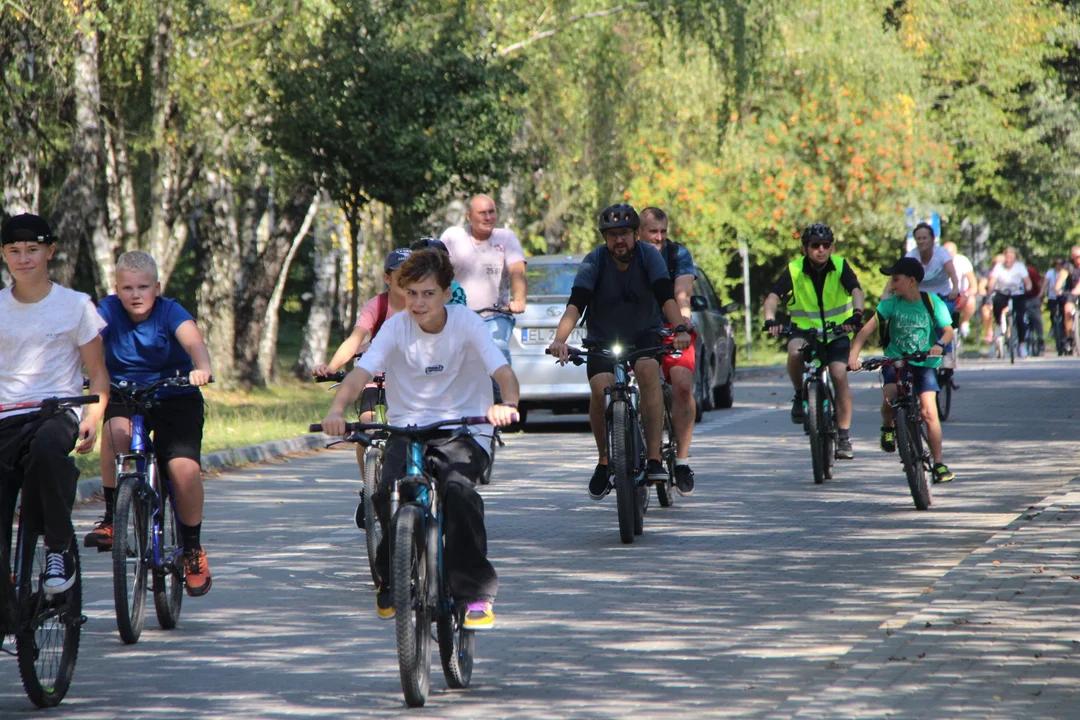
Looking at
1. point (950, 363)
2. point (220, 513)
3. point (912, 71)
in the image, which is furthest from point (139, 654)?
point (912, 71)

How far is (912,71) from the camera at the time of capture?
3528cm

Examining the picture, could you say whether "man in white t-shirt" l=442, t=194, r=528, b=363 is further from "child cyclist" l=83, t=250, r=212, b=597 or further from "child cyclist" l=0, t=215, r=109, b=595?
"child cyclist" l=0, t=215, r=109, b=595

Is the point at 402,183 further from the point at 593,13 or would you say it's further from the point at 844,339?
the point at 844,339

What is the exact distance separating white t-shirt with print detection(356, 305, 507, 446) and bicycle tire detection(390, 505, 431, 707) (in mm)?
552

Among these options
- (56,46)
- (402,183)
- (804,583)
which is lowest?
(804,583)

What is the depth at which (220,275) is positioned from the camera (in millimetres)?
24453

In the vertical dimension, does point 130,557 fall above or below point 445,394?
below

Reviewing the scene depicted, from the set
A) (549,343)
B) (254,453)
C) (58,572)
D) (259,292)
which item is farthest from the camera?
(259,292)

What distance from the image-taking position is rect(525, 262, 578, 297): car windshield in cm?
1773

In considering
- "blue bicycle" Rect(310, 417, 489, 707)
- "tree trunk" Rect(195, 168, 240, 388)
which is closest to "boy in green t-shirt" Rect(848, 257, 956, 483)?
"blue bicycle" Rect(310, 417, 489, 707)

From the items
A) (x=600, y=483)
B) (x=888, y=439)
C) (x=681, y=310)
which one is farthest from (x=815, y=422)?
(x=600, y=483)

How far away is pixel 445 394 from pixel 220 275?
18.4m

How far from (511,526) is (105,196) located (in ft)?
53.2

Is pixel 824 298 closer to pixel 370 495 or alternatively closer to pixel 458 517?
pixel 370 495
